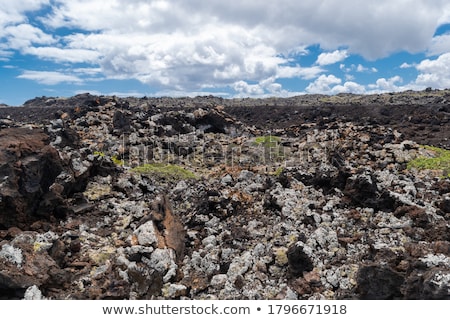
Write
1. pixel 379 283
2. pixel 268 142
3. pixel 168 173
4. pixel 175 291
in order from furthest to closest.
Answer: pixel 268 142, pixel 168 173, pixel 175 291, pixel 379 283

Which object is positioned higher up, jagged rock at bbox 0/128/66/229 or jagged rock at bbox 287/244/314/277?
jagged rock at bbox 0/128/66/229

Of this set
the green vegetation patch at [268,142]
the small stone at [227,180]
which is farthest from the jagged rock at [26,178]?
the green vegetation patch at [268,142]

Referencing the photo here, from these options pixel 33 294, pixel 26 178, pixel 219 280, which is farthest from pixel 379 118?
pixel 33 294

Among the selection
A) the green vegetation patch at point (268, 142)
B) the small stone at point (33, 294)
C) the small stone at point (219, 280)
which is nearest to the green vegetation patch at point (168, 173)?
the green vegetation patch at point (268, 142)

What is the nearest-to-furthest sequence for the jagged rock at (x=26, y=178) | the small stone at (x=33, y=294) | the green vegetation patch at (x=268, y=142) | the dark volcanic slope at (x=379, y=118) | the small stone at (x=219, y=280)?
the small stone at (x=33, y=294) → the small stone at (x=219, y=280) → the jagged rock at (x=26, y=178) → the green vegetation patch at (x=268, y=142) → the dark volcanic slope at (x=379, y=118)

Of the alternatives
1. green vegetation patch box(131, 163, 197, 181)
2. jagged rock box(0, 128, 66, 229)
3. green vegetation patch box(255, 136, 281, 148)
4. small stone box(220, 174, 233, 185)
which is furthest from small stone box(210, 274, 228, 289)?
green vegetation patch box(255, 136, 281, 148)

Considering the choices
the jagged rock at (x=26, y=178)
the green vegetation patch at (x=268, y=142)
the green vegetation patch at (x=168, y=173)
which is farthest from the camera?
the green vegetation patch at (x=268, y=142)

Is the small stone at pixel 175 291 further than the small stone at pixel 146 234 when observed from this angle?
No

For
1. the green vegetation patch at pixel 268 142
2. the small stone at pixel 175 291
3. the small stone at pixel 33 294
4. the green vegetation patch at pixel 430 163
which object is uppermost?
the green vegetation patch at pixel 268 142

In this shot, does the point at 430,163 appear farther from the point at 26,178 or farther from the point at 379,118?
the point at 379,118

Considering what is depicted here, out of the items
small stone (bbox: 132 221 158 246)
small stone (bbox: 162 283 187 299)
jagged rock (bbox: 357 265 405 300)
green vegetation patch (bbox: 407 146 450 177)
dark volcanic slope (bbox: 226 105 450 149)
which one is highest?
dark volcanic slope (bbox: 226 105 450 149)

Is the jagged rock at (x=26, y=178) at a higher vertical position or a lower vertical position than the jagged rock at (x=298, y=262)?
higher

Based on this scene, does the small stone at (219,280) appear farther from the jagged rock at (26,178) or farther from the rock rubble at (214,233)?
the jagged rock at (26,178)

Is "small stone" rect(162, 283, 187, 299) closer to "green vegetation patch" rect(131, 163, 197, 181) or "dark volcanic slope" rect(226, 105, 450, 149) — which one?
"green vegetation patch" rect(131, 163, 197, 181)
